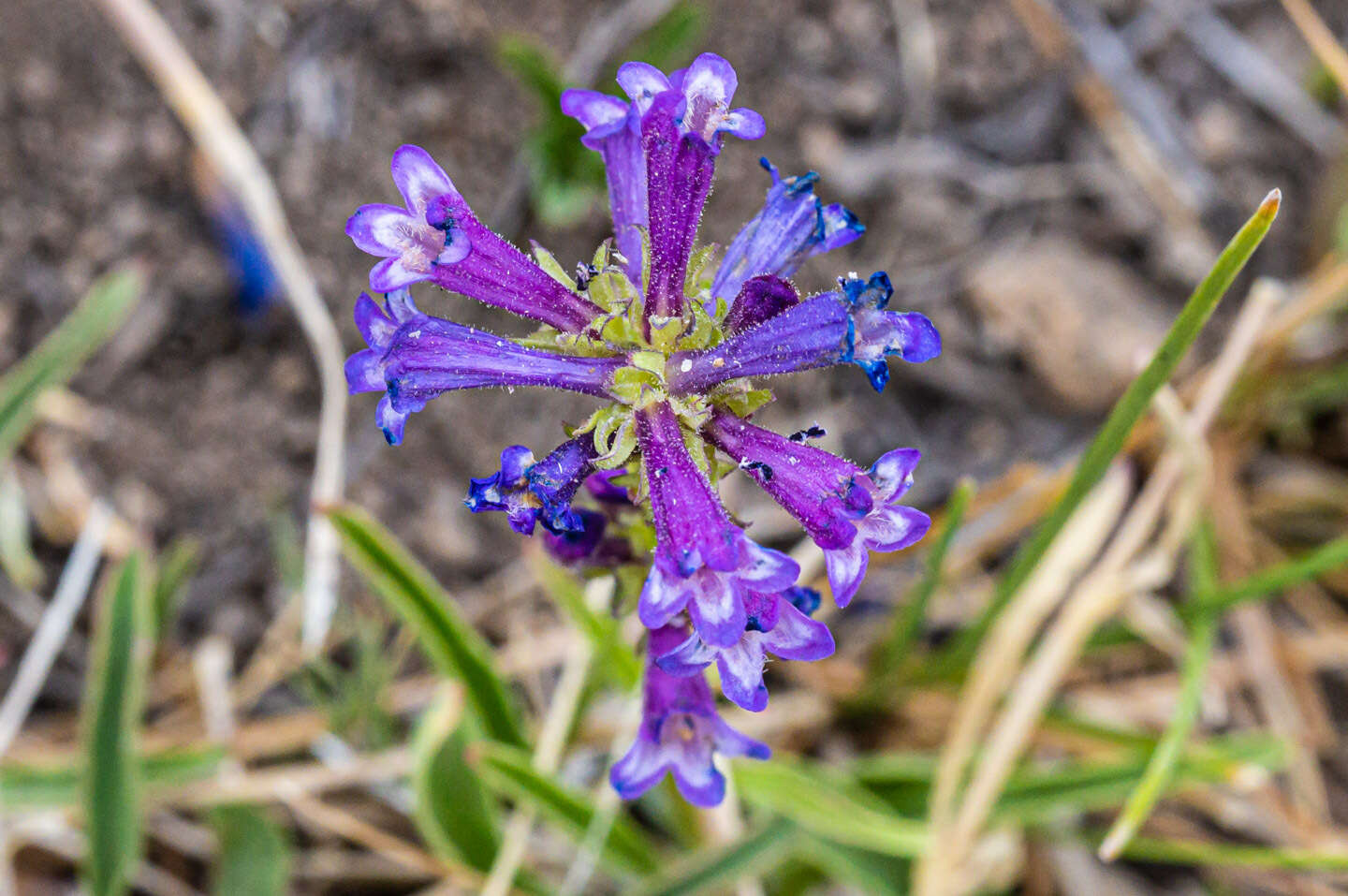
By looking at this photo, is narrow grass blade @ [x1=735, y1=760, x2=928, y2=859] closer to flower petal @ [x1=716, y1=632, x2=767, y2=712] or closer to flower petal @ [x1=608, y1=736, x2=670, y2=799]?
flower petal @ [x1=608, y1=736, x2=670, y2=799]

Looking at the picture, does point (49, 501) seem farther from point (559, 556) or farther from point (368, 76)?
point (559, 556)

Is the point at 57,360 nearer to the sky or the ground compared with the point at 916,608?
nearer to the sky

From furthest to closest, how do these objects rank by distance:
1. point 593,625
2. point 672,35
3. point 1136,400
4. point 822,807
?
point 672,35 < point 593,625 < point 822,807 < point 1136,400

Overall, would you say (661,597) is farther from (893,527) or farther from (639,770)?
(639,770)

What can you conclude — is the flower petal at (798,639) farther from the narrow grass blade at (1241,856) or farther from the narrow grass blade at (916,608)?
the narrow grass blade at (1241,856)

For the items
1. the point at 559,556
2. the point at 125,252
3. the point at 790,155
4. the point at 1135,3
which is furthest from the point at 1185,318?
the point at 125,252

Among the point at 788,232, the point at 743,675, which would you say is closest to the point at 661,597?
the point at 743,675

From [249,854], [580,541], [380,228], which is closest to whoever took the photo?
[380,228]

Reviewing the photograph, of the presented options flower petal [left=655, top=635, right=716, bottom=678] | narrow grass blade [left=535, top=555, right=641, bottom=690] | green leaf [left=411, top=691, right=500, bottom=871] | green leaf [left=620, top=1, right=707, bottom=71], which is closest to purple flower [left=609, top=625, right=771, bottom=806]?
flower petal [left=655, top=635, right=716, bottom=678]
